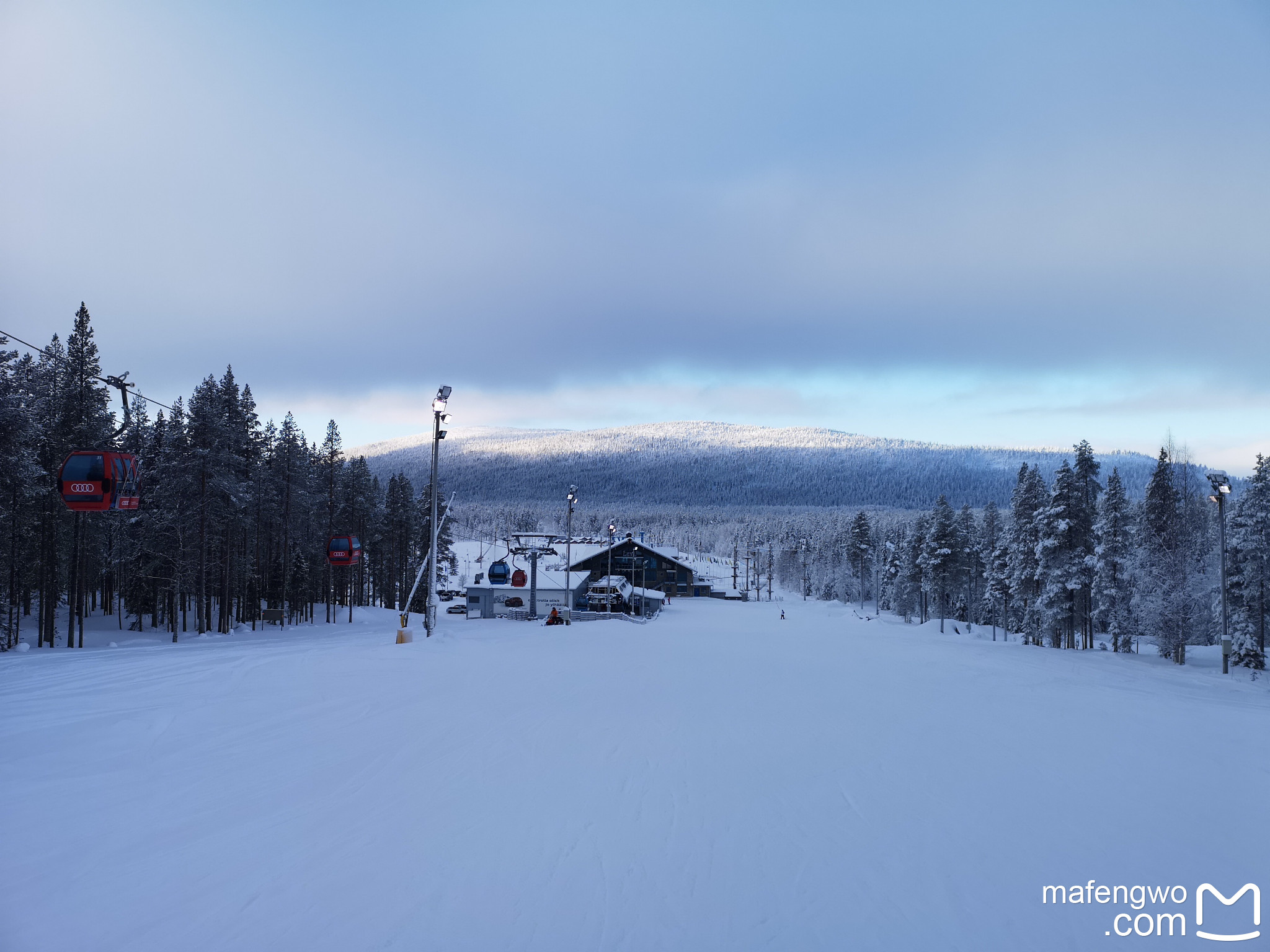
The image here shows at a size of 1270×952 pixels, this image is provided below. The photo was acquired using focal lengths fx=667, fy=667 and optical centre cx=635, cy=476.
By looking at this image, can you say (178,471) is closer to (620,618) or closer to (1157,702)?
(620,618)

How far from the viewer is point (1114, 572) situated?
4056cm

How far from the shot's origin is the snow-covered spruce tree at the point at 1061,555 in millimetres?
42312

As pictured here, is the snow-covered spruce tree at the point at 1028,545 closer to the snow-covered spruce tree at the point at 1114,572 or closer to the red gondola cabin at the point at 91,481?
the snow-covered spruce tree at the point at 1114,572

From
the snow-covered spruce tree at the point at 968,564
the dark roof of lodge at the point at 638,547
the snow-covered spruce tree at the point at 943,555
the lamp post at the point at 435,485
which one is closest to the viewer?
the lamp post at the point at 435,485

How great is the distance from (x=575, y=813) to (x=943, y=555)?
60.4 meters

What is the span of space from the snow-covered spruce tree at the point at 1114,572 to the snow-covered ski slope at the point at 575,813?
93.5ft

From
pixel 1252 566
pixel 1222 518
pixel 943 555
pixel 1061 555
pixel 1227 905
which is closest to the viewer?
pixel 1227 905

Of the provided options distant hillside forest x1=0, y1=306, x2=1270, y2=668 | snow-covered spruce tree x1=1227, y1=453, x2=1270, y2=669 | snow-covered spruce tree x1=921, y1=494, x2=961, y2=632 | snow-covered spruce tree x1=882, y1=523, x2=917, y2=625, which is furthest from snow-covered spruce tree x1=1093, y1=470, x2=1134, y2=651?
snow-covered spruce tree x1=882, y1=523, x2=917, y2=625

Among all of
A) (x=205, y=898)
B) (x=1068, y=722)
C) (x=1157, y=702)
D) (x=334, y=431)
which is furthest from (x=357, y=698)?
(x=334, y=431)

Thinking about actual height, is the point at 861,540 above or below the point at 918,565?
above

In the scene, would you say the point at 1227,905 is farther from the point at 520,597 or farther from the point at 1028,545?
the point at 520,597

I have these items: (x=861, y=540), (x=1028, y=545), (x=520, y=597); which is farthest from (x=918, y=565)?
(x=520, y=597)

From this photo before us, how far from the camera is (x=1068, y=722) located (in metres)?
13.5

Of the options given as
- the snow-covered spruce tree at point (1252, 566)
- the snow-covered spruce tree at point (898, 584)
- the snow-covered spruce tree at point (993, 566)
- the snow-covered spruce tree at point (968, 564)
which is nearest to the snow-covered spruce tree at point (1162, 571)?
the snow-covered spruce tree at point (1252, 566)
